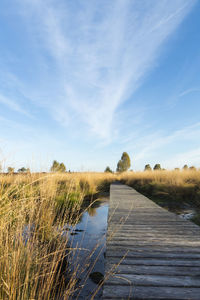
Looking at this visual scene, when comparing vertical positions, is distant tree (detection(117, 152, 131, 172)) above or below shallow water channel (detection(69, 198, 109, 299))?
above

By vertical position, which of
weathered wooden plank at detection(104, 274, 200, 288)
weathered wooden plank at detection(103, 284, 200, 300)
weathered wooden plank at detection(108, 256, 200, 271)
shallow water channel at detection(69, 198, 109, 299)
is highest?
weathered wooden plank at detection(108, 256, 200, 271)

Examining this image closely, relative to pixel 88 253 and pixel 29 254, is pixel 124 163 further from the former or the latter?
pixel 29 254

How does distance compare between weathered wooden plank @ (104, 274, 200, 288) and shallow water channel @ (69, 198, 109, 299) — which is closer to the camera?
weathered wooden plank @ (104, 274, 200, 288)

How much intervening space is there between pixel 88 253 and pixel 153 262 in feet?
3.80

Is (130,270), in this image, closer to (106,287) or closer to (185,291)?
(106,287)

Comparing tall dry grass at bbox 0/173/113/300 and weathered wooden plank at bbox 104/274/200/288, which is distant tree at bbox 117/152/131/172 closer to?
tall dry grass at bbox 0/173/113/300

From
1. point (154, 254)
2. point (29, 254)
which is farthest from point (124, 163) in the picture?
point (29, 254)

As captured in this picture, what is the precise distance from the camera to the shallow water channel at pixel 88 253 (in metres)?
1.64

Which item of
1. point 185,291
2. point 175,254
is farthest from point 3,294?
point 175,254

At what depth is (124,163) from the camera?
100 ft

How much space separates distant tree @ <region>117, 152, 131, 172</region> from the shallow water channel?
25.6 m

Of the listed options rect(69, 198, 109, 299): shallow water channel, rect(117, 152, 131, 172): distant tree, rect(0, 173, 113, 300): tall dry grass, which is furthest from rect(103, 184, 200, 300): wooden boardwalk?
rect(117, 152, 131, 172): distant tree

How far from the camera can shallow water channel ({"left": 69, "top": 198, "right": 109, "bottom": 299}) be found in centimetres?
164

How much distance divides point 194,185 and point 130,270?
569 centimetres
